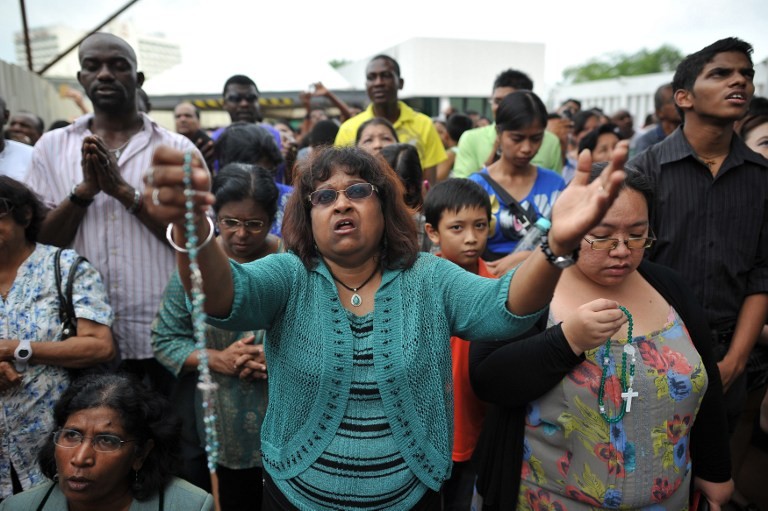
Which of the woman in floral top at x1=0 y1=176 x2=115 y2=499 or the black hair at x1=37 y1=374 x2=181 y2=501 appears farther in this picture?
the woman in floral top at x1=0 y1=176 x2=115 y2=499

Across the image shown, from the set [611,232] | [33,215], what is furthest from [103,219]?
[611,232]

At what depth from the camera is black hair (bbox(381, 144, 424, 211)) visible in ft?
11.5

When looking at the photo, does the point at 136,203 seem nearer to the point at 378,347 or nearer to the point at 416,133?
the point at 378,347

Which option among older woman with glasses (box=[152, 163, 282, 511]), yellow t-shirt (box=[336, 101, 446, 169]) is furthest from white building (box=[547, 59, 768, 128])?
older woman with glasses (box=[152, 163, 282, 511])

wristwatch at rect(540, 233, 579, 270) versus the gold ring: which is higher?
the gold ring

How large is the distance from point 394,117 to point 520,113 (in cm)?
192

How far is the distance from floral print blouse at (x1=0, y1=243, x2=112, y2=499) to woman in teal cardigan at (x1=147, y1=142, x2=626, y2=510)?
1233 mm

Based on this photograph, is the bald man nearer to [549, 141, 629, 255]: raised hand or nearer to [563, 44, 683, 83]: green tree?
[549, 141, 629, 255]: raised hand

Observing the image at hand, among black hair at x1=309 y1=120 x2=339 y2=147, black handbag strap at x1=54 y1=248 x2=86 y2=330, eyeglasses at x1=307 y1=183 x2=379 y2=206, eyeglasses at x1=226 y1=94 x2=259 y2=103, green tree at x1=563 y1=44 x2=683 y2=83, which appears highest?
green tree at x1=563 y1=44 x2=683 y2=83

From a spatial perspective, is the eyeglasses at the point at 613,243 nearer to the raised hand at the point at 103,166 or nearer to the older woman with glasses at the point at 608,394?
the older woman with glasses at the point at 608,394

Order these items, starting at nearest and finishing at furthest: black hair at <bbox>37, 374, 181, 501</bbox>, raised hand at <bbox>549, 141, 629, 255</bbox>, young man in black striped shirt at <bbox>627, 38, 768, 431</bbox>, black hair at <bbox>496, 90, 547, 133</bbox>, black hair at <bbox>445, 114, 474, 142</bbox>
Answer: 1. raised hand at <bbox>549, 141, 629, 255</bbox>
2. black hair at <bbox>37, 374, 181, 501</bbox>
3. young man in black striped shirt at <bbox>627, 38, 768, 431</bbox>
4. black hair at <bbox>496, 90, 547, 133</bbox>
5. black hair at <bbox>445, 114, 474, 142</bbox>

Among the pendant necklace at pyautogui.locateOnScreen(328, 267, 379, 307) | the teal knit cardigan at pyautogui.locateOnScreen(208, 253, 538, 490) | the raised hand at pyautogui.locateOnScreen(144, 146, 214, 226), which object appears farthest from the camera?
the pendant necklace at pyautogui.locateOnScreen(328, 267, 379, 307)

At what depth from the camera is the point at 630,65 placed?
66.0 metres

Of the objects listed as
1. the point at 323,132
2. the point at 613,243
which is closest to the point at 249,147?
the point at 323,132
